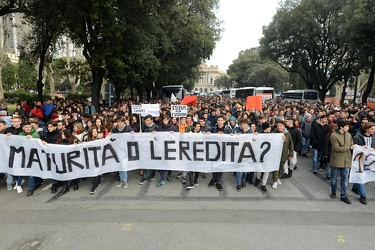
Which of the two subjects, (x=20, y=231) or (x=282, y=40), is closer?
(x=20, y=231)

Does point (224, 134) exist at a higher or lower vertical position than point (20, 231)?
higher

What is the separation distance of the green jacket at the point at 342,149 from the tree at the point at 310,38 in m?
22.5

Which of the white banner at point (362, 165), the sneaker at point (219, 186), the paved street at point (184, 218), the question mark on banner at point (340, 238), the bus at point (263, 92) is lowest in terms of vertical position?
the question mark on banner at point (340, 238)

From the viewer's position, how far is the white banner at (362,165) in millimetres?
5297

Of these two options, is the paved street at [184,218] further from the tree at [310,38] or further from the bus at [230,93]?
the bus at [230,93]

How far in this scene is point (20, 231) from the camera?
4.16 meters

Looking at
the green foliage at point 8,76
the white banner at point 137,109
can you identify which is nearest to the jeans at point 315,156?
the white banner at point 137,109

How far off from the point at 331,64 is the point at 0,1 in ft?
111

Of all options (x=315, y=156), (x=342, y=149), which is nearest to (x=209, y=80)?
(x=315, y=156)

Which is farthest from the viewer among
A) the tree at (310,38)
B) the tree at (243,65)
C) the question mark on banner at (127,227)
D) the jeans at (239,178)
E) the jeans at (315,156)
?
the tree at (243,65)

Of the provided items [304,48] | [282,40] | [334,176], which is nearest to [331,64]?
[304,48]

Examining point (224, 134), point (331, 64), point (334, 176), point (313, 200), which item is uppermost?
point (331, 64)

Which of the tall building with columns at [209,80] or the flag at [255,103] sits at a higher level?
the tall building with columns at [209,80]

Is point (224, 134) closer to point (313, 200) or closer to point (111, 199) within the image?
point (313, 200)
